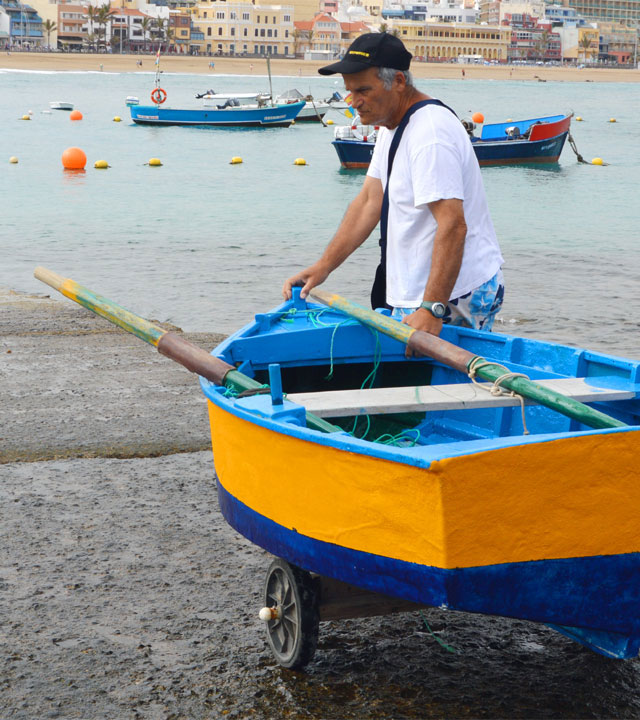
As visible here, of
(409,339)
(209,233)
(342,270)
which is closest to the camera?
(409,339)

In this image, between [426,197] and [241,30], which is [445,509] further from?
[241,30]

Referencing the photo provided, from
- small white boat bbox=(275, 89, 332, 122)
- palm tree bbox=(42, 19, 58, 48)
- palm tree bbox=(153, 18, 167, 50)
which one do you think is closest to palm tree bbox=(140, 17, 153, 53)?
palm tree bbox=(153, 18, 167, 50)

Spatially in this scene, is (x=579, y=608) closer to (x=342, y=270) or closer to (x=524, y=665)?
(x=524, y=665)

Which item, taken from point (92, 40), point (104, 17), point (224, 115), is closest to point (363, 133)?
point (224, 115)

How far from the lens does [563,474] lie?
2641 mm

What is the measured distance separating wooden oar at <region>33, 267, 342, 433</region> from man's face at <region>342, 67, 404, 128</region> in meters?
1.01

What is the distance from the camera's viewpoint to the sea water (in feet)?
36.8

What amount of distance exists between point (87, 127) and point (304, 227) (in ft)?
96.4

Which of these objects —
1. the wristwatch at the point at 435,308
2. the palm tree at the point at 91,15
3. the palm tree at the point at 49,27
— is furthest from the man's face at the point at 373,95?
the palm tree at the point at 49,27

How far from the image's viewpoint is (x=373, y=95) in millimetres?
3654

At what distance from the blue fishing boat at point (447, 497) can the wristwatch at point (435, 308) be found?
0.14 metres

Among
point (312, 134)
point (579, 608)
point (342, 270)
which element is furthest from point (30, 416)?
point (312, 134)

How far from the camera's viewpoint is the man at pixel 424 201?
3.55 m

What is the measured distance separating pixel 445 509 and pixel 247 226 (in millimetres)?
15553
